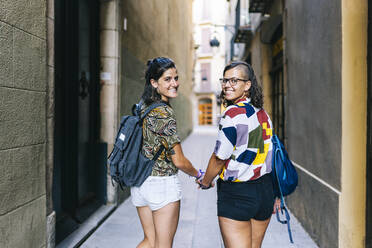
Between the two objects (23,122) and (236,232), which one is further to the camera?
(23,122)

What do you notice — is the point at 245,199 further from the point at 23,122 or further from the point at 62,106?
the point at 62,106

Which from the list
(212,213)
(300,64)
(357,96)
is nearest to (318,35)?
(300,64)

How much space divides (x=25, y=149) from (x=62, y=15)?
2060 mm

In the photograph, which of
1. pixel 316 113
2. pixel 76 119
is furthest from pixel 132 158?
pixel 316 113

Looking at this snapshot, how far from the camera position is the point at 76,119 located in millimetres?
4301

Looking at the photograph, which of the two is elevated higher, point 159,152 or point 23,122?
point 23,122

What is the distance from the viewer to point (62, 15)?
394 cm

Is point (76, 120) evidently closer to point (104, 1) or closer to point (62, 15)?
point (62, 15)

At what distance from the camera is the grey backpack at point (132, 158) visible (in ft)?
7.11

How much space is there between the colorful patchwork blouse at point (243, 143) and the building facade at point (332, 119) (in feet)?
4.48

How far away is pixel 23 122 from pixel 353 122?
2.89 metres

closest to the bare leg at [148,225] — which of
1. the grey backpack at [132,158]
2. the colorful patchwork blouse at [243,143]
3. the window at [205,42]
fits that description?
the grey backpack at [132,158]

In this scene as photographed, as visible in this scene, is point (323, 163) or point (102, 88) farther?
point (102, 88)

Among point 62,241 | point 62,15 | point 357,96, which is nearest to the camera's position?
point 357,96
